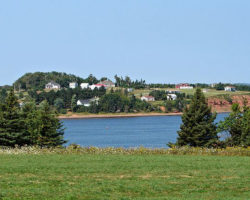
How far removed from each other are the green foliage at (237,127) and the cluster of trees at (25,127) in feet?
53.7

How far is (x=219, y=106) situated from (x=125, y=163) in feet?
543

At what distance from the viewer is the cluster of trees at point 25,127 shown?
136ft

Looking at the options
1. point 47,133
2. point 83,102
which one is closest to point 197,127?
point 47,133

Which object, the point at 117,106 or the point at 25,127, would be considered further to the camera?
the point at 117,106

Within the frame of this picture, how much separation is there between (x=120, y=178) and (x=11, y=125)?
24.7 metres

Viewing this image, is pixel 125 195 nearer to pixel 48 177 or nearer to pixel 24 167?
pixel 48 177

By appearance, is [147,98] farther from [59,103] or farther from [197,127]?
[197,127]

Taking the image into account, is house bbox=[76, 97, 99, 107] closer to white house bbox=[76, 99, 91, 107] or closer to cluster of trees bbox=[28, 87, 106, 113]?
white house bbox=[76, 99, 91, 107]

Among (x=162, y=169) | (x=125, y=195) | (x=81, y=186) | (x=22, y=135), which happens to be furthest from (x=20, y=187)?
(x=22, y=135)

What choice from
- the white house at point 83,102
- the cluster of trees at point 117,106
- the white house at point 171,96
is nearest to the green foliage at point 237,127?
the cluster of trees at point 117,106

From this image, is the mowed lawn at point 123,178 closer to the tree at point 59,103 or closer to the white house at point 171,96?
the tree at point 59,103

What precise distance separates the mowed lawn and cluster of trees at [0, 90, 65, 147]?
15.8 meters

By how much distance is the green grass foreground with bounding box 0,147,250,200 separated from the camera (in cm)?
1552

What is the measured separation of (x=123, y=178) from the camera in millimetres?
18797
